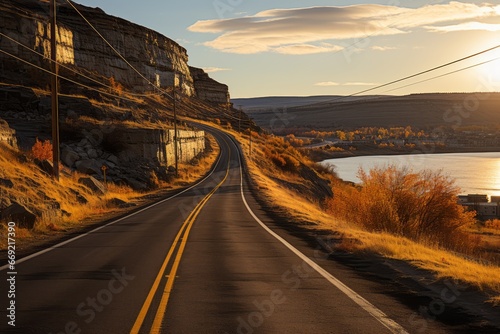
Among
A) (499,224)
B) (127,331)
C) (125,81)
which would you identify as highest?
(125,81)

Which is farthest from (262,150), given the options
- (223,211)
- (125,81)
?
(223,211)

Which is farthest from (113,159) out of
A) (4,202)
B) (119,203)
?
(4,202)

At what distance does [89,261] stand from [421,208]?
1214 inches

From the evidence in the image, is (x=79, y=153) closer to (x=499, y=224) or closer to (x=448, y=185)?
(x=448, y=185)

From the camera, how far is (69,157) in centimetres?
4378

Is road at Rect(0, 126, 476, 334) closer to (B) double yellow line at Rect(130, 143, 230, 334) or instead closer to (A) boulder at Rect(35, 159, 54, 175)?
(B) double yellow line at Rect(130, 143, 230, 334)

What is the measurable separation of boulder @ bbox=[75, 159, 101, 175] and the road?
23906 mm

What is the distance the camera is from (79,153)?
4641 centimetres

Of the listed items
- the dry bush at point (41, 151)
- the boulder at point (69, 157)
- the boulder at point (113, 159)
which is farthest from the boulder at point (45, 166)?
the boulder at point (113, 159)

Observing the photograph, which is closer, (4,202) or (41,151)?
(4,202)

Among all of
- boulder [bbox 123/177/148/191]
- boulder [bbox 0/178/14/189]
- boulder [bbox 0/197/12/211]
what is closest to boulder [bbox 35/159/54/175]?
boulder [bbox 0/178/14/189]

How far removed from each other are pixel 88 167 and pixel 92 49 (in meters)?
72.1

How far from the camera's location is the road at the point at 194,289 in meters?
8.52

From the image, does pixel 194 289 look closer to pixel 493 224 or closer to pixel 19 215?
pixel 19 215
